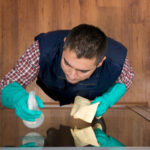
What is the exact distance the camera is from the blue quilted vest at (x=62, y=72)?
901 mm

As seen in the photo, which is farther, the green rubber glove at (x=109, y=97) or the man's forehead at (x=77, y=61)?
the green rubber glove at (x=109, y=97)

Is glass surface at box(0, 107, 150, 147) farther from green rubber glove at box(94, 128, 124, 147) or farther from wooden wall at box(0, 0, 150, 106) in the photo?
wooden wall at box(0, 0, 150, 106)

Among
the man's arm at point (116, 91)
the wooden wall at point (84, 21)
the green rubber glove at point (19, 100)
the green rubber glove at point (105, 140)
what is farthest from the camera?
the wooden wall at point (84, 21)

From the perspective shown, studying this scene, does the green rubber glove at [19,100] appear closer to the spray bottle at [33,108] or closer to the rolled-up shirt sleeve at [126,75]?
the spray bottle at [33,108]

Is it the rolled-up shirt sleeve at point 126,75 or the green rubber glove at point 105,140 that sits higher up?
the rolled-up shirt sleeve at point 126,75

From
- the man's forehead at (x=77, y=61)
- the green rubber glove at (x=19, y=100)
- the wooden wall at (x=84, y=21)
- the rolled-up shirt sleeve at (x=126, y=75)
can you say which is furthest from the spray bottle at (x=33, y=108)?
the wooden wall at (x=84, y=21)

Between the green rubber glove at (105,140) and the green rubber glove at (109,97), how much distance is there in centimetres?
19

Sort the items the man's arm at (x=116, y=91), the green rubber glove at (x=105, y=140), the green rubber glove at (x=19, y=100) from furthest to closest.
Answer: the man's arm at (x=116, y=91), the green rubber glove at (x=19, y=100), the green rubber glove at (x=105, y=140)

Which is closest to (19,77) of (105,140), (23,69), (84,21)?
(23,69)

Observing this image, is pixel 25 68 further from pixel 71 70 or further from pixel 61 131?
pixel 61 131

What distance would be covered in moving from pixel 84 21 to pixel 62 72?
2.70 ft

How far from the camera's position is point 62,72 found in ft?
3.01

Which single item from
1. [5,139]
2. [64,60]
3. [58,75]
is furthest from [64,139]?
[58,75]

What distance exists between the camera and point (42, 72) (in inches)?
37.5
